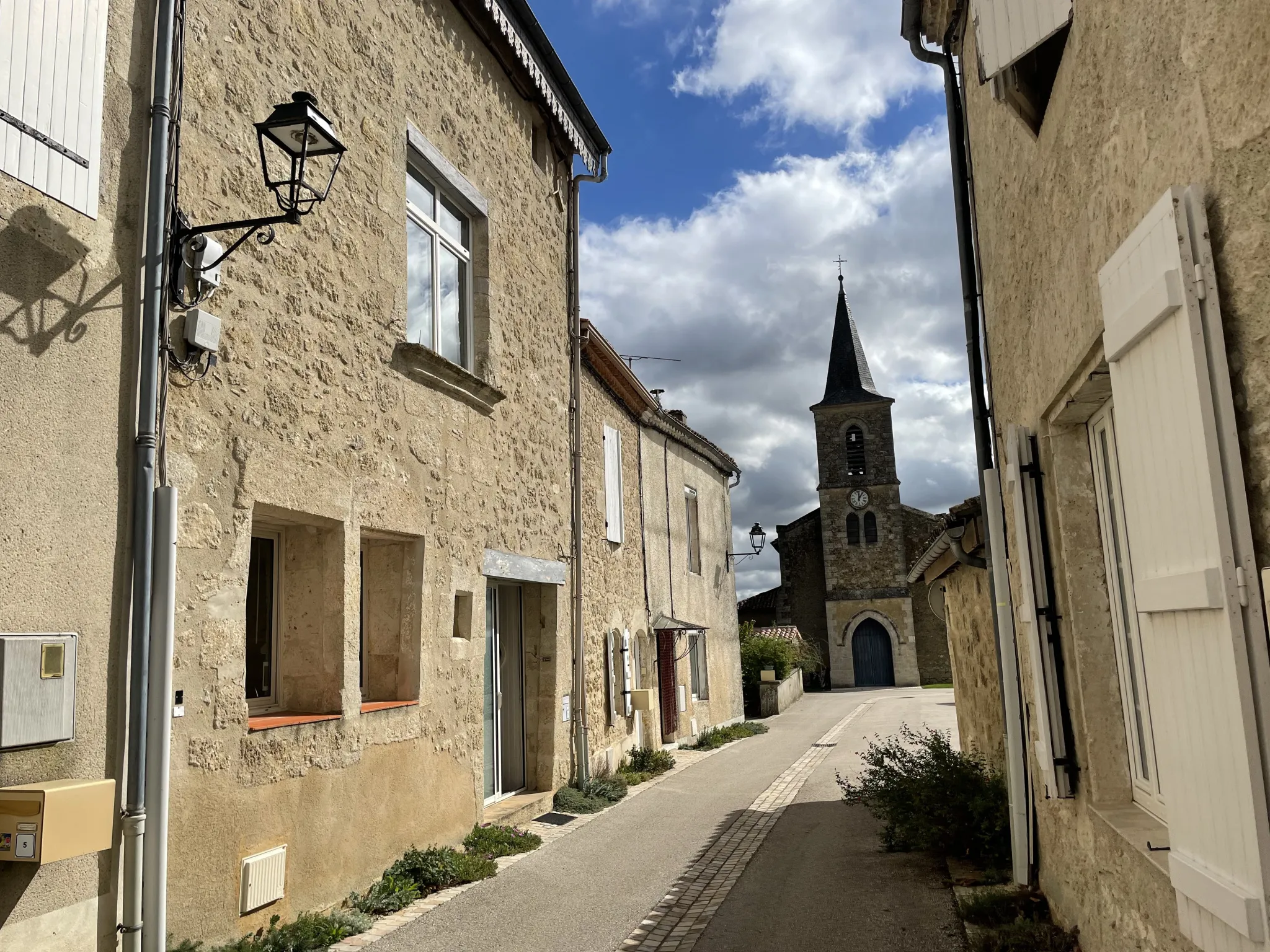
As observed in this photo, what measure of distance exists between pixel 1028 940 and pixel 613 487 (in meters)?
7.69

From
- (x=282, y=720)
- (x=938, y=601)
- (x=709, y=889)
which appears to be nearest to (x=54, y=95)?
(x=282, y=720)

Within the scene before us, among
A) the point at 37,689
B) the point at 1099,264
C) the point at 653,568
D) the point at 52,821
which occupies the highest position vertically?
the point at 1099,264

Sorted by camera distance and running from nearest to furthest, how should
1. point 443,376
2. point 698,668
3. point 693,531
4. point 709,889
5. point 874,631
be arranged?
point 709,889 < point 443,376 < point 698,668 < point 693,531 < point 874,631

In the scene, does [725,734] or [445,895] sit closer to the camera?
[445,895]

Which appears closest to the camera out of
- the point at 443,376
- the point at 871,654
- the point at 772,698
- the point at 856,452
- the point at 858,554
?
the point at 443,376

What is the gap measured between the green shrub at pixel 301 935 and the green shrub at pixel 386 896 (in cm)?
24

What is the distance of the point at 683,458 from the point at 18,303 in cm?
1298

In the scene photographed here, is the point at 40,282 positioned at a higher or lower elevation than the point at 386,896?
higher

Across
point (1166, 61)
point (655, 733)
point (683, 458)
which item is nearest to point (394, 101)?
point (1166, 61)

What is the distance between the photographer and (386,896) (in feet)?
17.7

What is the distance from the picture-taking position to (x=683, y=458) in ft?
52.9

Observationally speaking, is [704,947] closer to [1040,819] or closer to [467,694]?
[1040,819]

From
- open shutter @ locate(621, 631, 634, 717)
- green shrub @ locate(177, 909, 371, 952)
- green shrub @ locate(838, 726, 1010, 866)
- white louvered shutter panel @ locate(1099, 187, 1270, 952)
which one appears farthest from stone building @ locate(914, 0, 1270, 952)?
open shutter @ locate(621, 631, 634, 717)

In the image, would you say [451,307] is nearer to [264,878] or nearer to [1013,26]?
[264,878]
